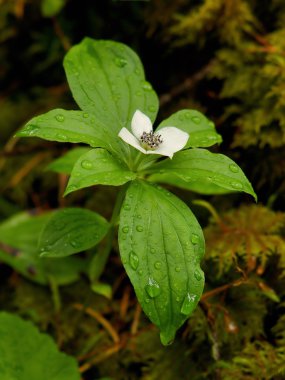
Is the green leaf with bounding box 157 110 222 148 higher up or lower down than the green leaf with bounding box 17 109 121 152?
lower down

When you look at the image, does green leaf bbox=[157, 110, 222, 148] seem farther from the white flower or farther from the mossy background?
the mossy background

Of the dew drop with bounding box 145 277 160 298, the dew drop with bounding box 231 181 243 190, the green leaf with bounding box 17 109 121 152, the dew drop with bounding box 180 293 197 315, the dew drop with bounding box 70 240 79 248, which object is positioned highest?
the green leaf with bounding box 17 109 121 152

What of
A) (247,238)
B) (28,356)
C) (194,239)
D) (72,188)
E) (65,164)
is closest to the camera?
(72,188)

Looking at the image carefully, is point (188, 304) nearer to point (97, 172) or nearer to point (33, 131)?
point (97, 172)

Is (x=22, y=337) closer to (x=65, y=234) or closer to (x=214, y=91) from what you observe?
(x=65, y=234)

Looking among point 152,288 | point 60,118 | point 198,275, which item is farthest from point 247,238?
point 60,118

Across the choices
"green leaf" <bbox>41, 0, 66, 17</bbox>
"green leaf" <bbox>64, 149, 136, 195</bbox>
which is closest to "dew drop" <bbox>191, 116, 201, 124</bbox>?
"green leaf" <bbox>64, 149, 136, 195</bbox>

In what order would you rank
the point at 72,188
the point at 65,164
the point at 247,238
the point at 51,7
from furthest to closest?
the point at 51,7
the point at 65,164
the point at 247,238
the point at 72,188
